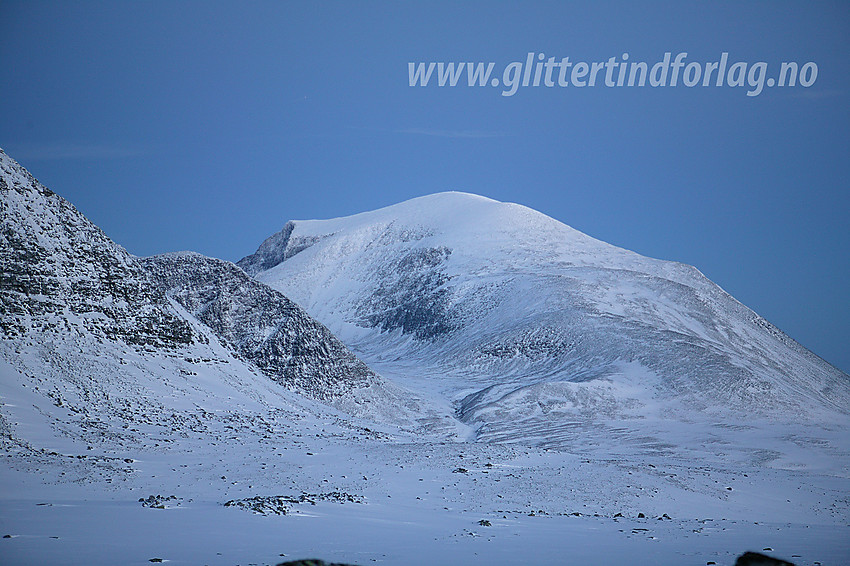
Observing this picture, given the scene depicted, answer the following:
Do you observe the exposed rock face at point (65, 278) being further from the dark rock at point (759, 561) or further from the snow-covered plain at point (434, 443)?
the dark rock at point (759, 561)

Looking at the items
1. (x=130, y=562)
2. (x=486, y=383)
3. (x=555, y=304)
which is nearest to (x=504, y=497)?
(x=130, y=562)

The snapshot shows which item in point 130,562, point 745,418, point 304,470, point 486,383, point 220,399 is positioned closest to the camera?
point 130,562

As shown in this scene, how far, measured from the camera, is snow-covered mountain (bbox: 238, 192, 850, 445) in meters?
63.2

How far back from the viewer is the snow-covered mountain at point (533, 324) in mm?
63156

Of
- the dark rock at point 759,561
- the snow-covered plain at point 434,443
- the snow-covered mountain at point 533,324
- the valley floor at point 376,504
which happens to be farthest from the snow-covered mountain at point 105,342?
the dark rock at point 759,561

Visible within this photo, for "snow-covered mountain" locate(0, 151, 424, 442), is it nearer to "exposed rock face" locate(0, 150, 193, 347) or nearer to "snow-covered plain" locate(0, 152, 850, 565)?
"exposed rock face" locate(0, 150, 193, 347)

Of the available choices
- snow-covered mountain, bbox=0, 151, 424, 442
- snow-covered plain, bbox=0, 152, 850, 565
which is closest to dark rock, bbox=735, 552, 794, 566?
snow-covered plain, bbox=0, 152, 850, 565

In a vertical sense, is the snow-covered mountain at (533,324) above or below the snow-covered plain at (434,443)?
above

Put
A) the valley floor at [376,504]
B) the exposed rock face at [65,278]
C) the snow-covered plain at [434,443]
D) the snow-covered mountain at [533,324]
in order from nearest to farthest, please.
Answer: the valley floor at [376,504] < the snow-covered plain at [434,443] < the exposed rock face at [65,278] < the snow-covered mountain at [533,324]

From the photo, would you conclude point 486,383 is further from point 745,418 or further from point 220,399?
point 220,399

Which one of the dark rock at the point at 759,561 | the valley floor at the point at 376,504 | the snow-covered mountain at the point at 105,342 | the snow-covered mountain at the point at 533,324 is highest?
the snow-covered mountain at the point at 533,324

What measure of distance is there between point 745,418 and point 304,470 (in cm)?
4853

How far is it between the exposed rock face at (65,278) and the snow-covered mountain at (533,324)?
2700 cm

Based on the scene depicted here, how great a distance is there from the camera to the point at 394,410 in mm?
54375
